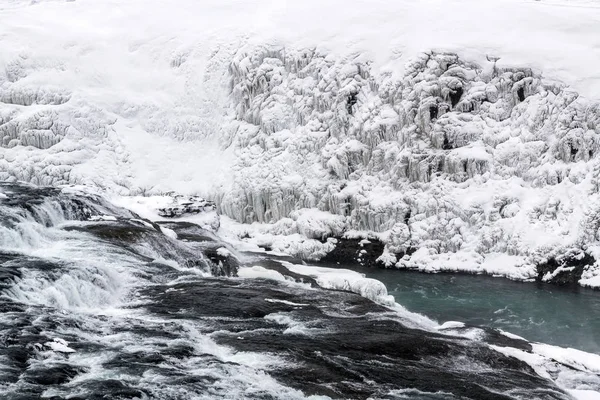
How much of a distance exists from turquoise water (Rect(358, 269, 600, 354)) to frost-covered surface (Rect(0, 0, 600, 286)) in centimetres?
105

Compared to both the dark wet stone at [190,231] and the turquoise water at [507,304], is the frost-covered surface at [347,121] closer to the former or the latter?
the turquoise water at [507,304]

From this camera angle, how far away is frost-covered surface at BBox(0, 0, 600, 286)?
118ft

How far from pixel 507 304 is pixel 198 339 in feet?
58.2

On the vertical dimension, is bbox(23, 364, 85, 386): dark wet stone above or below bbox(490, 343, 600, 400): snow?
above

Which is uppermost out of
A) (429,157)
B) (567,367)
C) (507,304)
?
(567,367)

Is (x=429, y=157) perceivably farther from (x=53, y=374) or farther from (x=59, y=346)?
(x=53, y=374)

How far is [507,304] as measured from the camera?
31.4 meters

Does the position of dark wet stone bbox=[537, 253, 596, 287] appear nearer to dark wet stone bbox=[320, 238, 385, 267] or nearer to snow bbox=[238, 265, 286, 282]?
dark wet stone bbox=[320, 238, 385, 267]

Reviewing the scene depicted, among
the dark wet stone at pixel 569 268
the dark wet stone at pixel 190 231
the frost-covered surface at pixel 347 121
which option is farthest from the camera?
the frost-covered surface at pixel 347 121

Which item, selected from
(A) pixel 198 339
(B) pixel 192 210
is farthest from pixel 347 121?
(A) pixel 198 339

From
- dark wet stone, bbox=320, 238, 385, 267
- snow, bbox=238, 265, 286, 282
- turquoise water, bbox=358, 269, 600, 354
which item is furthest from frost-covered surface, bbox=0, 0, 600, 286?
snow, bbox=238, 265, 286, 282

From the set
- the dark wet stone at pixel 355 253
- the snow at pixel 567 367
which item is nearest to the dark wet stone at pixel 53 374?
the snow at pixel 567 367

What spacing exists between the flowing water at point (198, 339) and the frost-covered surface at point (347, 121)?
536 inches

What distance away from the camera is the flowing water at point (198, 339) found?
14227 mm
